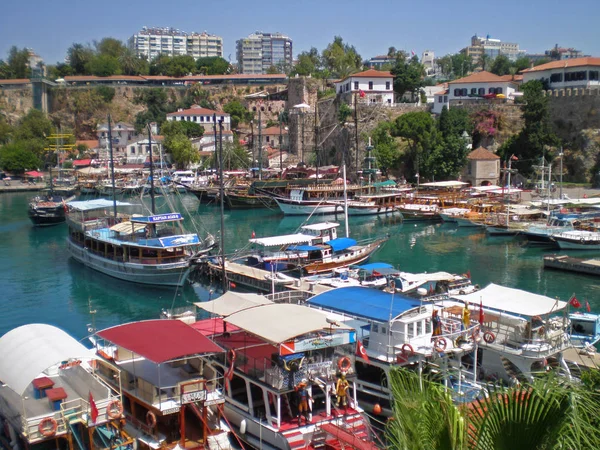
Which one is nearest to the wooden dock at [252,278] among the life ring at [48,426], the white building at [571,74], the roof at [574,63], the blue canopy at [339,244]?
the blue canopy at [339,244]

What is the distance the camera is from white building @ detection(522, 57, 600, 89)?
60281 mm

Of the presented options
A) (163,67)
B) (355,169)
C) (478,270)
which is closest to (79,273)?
(478,270)

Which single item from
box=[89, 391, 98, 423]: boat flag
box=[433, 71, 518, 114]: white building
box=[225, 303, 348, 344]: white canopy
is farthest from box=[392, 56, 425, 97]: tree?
box=[89, 391, 98, 423]: boat flag

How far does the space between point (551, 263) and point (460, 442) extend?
102 ft

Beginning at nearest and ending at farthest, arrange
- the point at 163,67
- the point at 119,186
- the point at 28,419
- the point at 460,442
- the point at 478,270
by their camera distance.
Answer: the point at 460,442, the point at 28,419, the point at 478,270, the point at 119,186, the point at 163,67

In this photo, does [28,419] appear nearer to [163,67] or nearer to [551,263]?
[551,263]

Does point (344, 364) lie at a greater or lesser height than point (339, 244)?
lesser

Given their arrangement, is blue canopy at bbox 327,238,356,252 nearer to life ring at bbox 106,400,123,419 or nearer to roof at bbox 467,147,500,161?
life ring at bbox 106,400,123,419

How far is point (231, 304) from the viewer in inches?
665

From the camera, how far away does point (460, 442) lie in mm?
4855

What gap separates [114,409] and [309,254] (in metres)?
18.9

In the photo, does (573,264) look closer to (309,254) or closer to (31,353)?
(309,254)

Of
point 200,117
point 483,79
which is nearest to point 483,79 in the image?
point 483,79

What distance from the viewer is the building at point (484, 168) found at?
6038 cm
